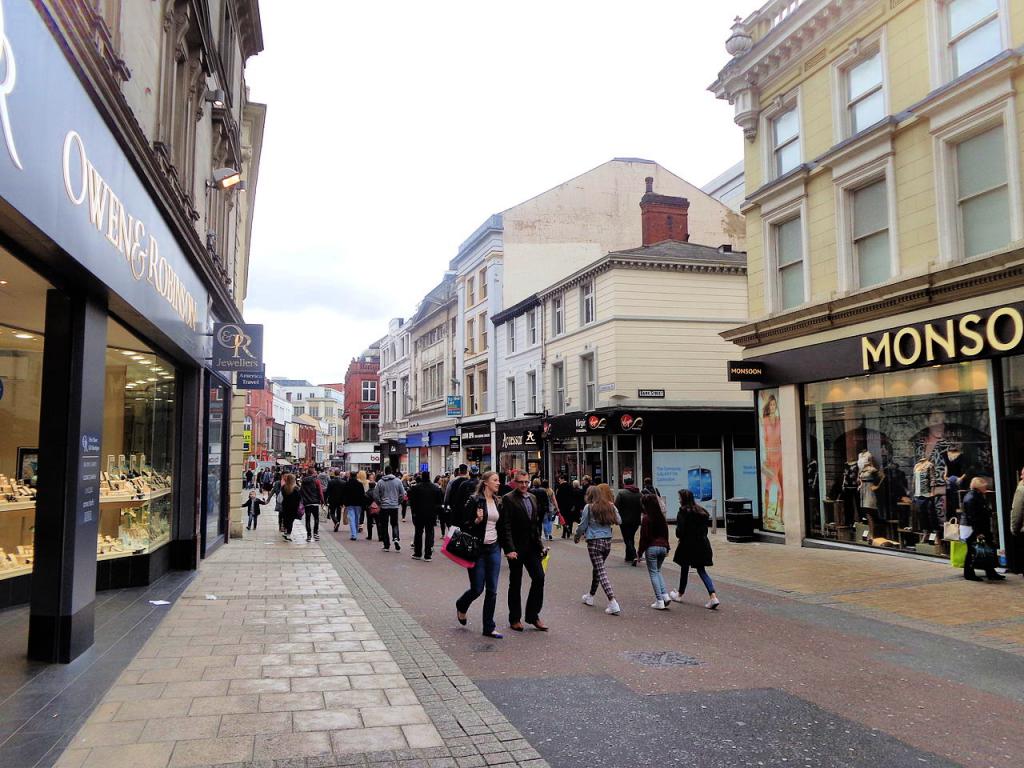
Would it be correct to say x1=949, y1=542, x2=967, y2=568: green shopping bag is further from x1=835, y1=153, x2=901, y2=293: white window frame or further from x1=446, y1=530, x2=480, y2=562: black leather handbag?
x1=446, y1=530, x2=480, y2=562: black leather handbag

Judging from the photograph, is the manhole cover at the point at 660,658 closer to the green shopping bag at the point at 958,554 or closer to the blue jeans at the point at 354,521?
the green shopping bag at the point at 958,554

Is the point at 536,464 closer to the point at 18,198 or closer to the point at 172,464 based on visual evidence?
the point at 172,464

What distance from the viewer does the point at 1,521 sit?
8648 mm

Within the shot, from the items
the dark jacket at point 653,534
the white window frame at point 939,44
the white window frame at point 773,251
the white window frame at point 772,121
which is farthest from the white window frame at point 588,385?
the dark jacket at point 653,534

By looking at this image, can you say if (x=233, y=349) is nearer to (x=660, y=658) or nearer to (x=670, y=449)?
(x=660, y=658)

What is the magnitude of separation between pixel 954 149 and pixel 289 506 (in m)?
15.5

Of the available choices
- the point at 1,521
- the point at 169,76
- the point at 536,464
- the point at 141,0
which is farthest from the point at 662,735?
the point at 536,464

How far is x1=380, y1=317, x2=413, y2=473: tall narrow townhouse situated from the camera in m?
53.7

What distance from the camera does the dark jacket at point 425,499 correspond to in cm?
1454

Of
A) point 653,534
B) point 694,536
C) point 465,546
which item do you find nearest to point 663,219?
point 653,534

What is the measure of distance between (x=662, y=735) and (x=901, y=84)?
1323cm

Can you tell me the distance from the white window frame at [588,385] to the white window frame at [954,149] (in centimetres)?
1497

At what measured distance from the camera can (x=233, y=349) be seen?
13.5 metres

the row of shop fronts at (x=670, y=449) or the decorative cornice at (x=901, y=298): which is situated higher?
the decorative cornice at (x=901, y=298)
